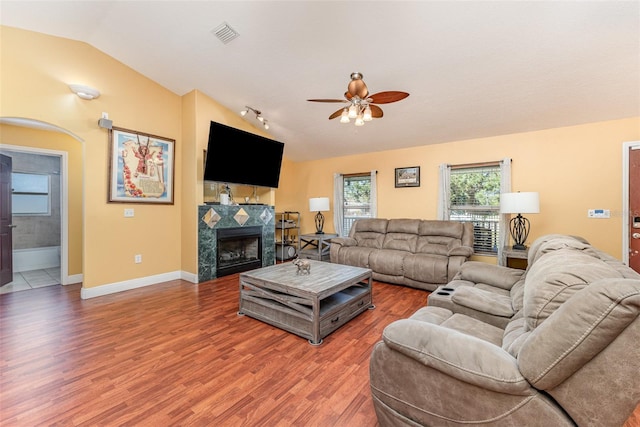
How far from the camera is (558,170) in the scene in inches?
148

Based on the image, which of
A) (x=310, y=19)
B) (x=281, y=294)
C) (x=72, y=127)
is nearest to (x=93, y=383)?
(x=281, y=294)

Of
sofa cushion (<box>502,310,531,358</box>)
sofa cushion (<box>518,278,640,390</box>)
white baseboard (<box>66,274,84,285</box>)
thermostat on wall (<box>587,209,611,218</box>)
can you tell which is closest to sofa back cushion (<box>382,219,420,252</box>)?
thermostat on wall (<box>587,209,611,218</box>)

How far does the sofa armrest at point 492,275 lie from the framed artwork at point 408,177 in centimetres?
229

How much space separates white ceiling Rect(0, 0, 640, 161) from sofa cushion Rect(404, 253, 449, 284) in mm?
1976

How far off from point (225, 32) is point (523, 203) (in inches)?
159

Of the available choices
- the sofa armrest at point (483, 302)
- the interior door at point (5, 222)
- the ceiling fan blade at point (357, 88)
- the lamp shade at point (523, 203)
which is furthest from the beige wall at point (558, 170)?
the interior door at point (5, 222)

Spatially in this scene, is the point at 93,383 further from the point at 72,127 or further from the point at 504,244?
the point at 504,244

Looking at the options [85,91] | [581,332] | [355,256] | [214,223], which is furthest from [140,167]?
[581,332]

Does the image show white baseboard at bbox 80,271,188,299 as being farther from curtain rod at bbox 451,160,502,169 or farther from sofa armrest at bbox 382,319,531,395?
curtain rod at bbox 451,160,502,169

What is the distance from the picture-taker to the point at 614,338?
86 centimetres

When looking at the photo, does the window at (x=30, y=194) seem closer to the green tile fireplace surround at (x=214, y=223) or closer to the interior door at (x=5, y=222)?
the interior door at (x=5, y=222)

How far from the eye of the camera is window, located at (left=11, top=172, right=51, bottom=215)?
15.8 ft

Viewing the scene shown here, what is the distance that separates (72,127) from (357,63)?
3555 millimetres

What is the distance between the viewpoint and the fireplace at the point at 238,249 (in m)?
4.48
